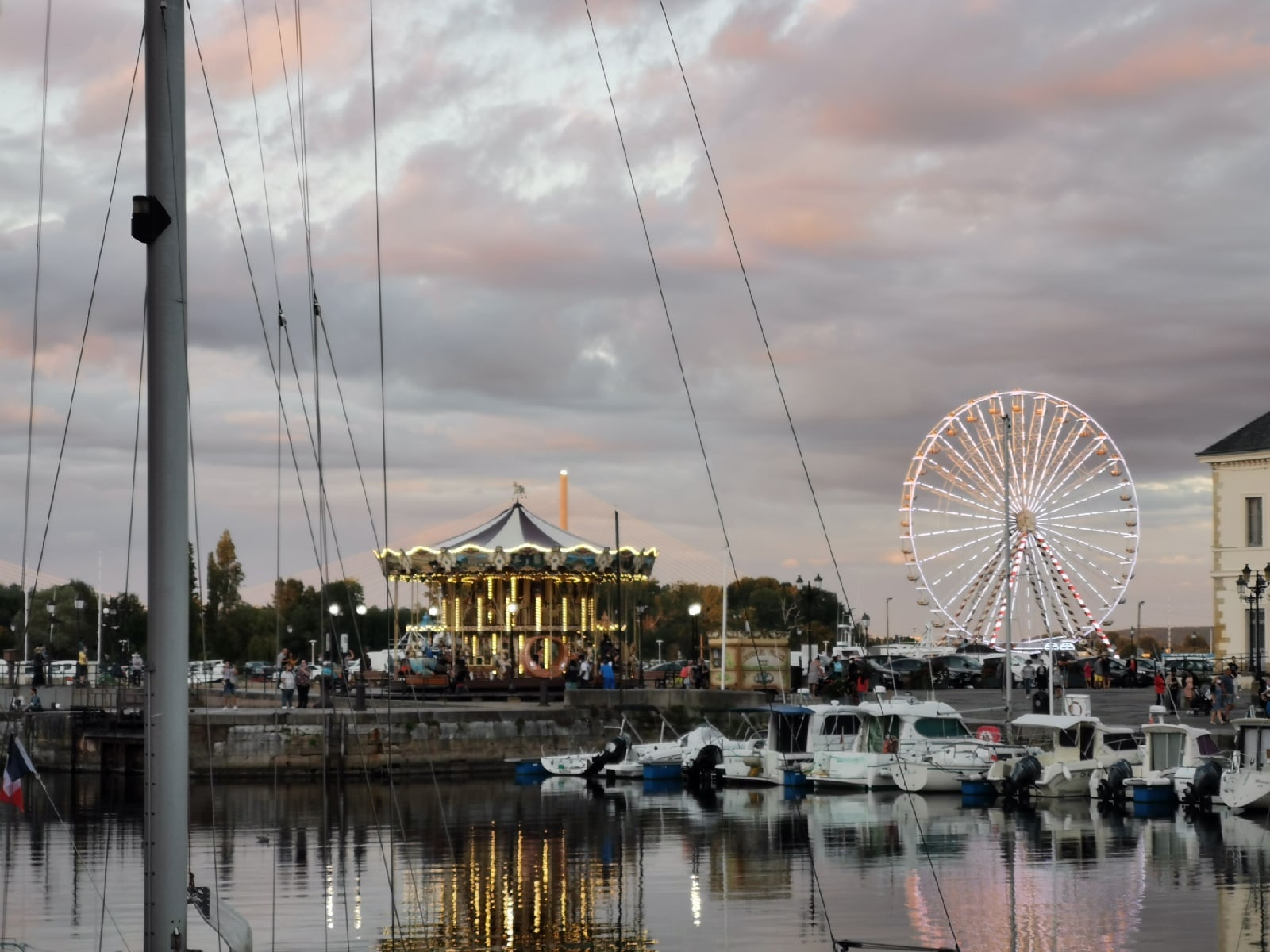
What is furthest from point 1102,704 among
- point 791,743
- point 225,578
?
point 225,578

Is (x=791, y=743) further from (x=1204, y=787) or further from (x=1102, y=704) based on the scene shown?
(x=1102, y=704)

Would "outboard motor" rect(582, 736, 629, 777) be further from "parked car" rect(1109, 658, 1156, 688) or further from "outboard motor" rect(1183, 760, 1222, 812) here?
"parked car" rect(1109, 658, 1156, 688)

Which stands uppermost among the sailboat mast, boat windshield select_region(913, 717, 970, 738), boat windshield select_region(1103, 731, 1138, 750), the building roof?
the building roof

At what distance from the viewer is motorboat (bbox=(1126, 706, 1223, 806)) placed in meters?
32.2

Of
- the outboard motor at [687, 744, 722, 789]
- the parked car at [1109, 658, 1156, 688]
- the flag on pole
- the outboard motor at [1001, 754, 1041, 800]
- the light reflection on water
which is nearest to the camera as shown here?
the flag on pole

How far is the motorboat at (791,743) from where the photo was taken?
4022 cm

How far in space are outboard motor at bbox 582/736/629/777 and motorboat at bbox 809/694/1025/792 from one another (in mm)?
5408

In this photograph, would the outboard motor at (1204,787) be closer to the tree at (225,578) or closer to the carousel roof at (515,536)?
the carousel roof at (515,536)

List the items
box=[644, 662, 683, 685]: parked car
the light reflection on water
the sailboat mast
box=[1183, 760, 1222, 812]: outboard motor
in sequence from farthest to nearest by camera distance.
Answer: box=[644, 662, 683, 685]: parked car
box=[1183, 760, 1222, 812]: outboard motor
the light reflection on water
the sailboat mast

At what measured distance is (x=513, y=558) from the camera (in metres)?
54.0

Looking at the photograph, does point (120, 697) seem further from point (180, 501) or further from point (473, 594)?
point (180, 501)

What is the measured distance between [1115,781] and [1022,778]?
189 centimetres

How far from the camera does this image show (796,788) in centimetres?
3928

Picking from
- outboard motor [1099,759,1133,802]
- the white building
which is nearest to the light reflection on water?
outboard motor [1099,759,1133,802]
